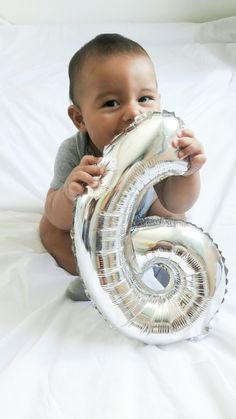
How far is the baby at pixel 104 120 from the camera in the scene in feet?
1.98

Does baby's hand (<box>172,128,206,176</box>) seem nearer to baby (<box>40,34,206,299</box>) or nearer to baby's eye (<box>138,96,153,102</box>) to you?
baby (<box>40,34,206,299</box>)

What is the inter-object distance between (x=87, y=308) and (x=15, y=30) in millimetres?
1153

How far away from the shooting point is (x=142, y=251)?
605mm

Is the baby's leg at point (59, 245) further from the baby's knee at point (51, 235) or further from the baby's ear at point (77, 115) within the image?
the baby's ear at point (77, 115)

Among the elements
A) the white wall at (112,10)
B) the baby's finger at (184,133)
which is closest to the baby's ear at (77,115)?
the baby's finger at (184,133)

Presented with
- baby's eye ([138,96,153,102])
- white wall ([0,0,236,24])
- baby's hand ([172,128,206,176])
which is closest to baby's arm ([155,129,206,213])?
baby's hand ([172,128,206,176])

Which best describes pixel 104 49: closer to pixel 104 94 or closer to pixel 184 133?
pixel 104 94

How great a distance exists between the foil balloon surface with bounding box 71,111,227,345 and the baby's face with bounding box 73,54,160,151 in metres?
0.09

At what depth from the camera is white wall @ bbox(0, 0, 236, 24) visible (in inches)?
64.2

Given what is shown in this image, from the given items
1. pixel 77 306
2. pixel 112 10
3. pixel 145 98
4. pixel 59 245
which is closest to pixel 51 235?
pixel 59 245

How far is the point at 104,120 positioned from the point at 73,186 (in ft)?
0.45

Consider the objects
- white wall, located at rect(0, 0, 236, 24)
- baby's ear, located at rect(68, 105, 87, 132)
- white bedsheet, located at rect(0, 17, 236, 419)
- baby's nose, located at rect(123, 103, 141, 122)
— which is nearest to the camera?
white bedsheet, located at rect(0, 17, 236, 419)

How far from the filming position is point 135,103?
66 cm

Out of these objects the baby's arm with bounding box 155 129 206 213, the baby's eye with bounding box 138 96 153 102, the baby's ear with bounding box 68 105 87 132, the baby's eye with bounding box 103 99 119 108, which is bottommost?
the baby's arm with bounding box 155 129 206 213
